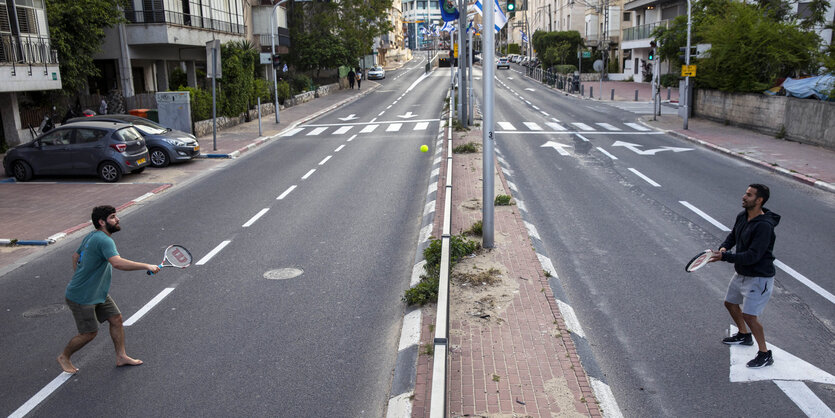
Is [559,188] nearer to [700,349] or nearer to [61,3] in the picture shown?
[700,349]

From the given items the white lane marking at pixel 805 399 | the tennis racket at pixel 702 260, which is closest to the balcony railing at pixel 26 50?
the tennis racket at pixel 702 260

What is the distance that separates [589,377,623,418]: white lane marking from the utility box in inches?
876

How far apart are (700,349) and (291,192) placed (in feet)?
36.4

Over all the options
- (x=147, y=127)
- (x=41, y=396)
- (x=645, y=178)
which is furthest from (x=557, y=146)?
(x=41, y=396)

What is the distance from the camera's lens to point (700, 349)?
23.1 ft

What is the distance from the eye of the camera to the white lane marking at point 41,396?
5.88 m

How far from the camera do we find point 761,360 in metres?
6.57

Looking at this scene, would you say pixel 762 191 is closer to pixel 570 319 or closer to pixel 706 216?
pixel 570 319

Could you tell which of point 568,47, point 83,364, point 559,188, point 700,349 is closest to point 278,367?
point 83,364

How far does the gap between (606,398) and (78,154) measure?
16.8 m

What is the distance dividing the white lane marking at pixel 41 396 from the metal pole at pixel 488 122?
6.07 metres

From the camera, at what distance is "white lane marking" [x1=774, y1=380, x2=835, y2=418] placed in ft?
18.7

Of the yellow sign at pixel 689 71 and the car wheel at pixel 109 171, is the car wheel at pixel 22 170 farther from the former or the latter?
the yellow sign at pixel 689 71

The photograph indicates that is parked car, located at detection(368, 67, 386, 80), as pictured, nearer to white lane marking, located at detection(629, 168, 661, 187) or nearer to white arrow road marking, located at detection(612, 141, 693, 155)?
white arrow road marking, located at detection(612, 141, 693, 155)
